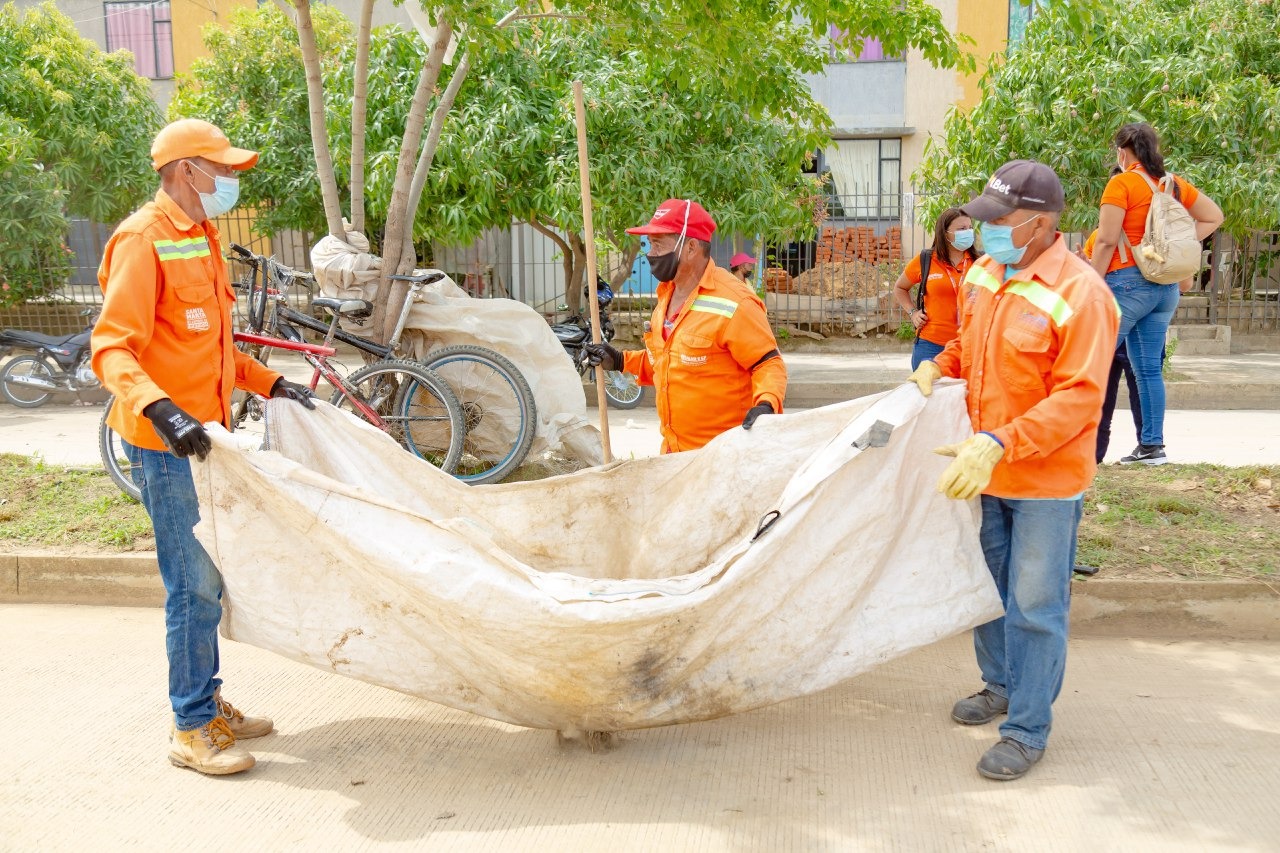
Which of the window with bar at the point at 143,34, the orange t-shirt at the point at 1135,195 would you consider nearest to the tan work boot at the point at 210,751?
the orange t-shirt at the point at 1135,195

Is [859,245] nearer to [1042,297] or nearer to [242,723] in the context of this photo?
[1042,297]

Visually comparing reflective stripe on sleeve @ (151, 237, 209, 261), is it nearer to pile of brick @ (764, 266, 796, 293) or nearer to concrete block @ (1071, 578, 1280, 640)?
concrete block @ (1071, 578, 1280, 640)

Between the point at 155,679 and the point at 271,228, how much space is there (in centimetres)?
989

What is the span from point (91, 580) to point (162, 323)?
2.47 metres

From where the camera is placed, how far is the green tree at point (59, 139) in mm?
11711

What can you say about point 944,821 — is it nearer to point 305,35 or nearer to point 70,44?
point 305,35

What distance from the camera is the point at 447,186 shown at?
1033 cm

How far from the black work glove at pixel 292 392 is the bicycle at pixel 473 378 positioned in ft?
8.64

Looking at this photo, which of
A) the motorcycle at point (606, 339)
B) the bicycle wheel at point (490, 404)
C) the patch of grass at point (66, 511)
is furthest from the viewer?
the motorcycle at point (606, 339)

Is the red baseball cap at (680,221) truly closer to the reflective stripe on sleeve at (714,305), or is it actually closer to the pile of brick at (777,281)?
the reflective stripe on sleeve at (714,305)

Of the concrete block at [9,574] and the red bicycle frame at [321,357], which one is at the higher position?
the red bicycle frame at [321,357]

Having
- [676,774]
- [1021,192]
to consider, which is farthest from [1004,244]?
[676,774]

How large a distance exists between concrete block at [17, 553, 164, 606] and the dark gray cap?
163 inches

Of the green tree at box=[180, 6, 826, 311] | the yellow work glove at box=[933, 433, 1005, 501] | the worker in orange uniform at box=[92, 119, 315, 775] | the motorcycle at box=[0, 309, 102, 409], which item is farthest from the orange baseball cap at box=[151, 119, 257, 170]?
the motorcycle at box=[0, 309, 102, 409]
